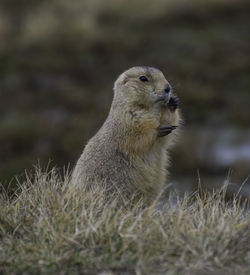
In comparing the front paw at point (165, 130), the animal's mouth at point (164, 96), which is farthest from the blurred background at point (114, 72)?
the animal's mouth at point (164, 96)

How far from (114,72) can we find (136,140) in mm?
11819

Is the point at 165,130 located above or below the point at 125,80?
below

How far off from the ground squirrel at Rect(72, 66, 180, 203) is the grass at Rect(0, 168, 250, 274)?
1.34 metres

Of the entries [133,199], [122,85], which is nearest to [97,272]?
[133,199]

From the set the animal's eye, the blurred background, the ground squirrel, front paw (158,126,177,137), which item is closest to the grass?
the ground squirrel

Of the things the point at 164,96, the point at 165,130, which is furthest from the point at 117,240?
the point at 164,96

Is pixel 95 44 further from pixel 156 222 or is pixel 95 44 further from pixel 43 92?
pixel 156 222

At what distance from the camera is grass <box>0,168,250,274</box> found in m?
4.94

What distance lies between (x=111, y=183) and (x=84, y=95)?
11.1 m

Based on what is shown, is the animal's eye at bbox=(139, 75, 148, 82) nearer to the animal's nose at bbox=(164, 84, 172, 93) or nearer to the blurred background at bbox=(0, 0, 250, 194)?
the animal's nose at bbox=(164, 84, 172, 93)

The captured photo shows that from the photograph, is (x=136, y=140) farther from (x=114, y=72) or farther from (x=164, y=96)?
(x=114, y=72)

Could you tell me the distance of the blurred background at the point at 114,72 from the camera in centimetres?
1538

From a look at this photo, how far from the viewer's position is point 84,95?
1819 cm

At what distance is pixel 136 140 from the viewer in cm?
759
